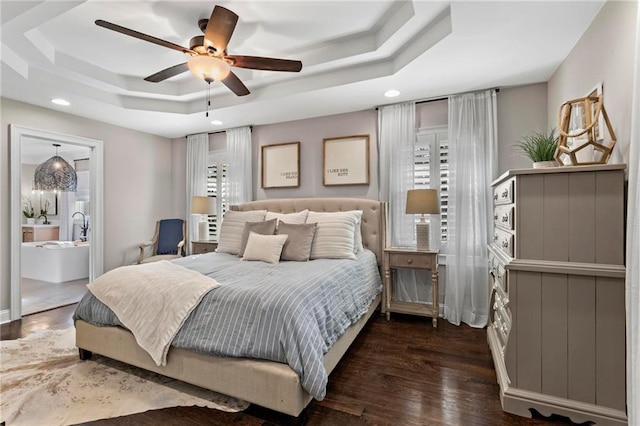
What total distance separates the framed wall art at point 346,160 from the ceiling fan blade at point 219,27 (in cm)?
210

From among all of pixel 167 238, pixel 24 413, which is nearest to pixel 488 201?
pixel 24 413

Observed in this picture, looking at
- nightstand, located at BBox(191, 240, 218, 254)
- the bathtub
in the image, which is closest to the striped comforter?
nightstand, located at BBox(191, 240, 218, 254)

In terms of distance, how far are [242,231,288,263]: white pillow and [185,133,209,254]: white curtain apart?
2337 mm

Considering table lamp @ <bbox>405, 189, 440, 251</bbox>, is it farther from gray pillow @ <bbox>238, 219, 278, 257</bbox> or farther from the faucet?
the faucet

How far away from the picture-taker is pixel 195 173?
16.4 ft

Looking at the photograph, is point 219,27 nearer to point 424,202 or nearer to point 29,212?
point 424,202

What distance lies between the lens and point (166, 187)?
5.29m

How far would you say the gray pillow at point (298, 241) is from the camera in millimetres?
3000

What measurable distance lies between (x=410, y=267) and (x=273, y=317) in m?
2.02

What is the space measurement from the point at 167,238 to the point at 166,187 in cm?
93

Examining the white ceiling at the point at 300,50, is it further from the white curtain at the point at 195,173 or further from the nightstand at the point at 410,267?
the nightstand at the point at 410,267

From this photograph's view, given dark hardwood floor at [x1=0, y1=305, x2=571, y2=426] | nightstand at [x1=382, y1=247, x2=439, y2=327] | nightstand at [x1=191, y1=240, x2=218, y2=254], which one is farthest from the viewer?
nightstand at [x1=191, y1=240, x2=218, y2=254]

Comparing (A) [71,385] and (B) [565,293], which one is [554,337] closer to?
(B) [565,293]

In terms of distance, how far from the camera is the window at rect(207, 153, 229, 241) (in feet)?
15.8
